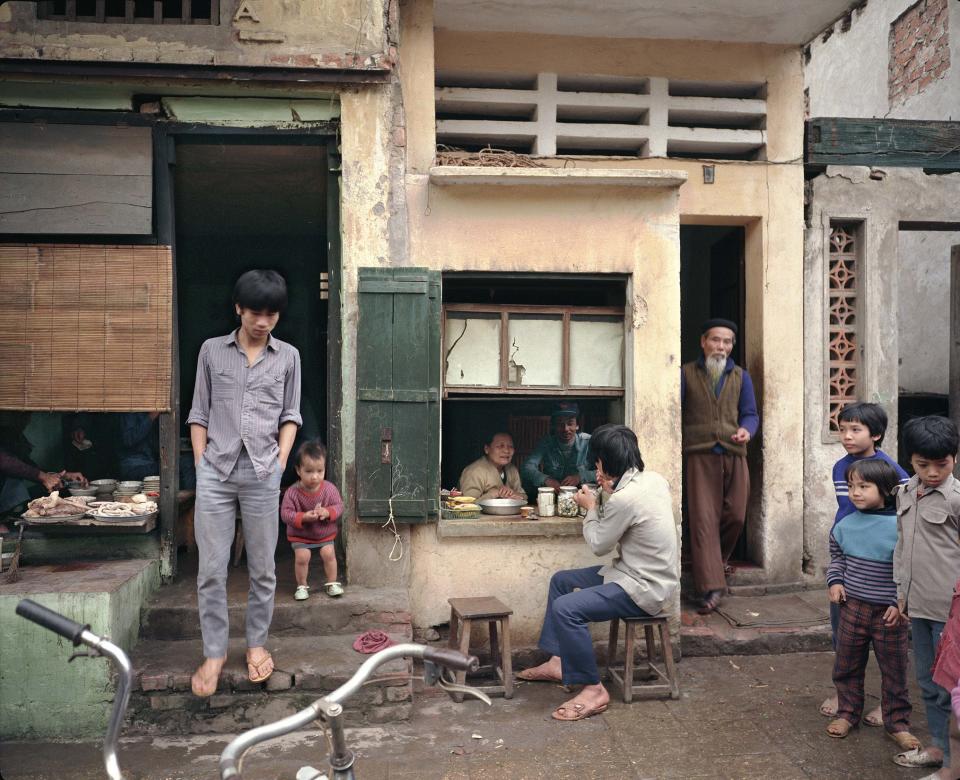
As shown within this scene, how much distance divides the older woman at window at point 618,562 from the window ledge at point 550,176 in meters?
1.88

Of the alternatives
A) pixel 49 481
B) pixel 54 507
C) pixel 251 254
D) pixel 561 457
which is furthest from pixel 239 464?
pixel 251 254

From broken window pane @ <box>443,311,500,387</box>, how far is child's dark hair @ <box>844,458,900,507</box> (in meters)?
2.67

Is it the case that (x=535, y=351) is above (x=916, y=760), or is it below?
above

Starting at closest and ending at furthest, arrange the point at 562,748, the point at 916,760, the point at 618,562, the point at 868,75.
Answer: the point at 916,760 < the point at 562,748 < the point at 618,562 < the point at 868,75

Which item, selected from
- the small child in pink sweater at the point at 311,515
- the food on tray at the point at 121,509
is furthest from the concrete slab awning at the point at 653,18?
the food on tray at the point at 121,509

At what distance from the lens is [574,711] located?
5.00 meters

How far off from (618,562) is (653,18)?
4.32 meters

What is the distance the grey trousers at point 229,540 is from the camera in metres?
4.71

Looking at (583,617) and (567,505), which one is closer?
(583,617)

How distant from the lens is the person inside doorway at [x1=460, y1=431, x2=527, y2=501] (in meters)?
6.57

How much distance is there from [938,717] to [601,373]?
317 cm

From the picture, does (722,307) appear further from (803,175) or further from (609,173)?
(609,173)

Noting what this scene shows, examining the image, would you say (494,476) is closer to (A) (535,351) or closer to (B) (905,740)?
(A) (535,351)

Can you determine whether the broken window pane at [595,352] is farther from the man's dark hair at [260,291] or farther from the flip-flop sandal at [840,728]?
the flip-flop sandal at [840,728]
